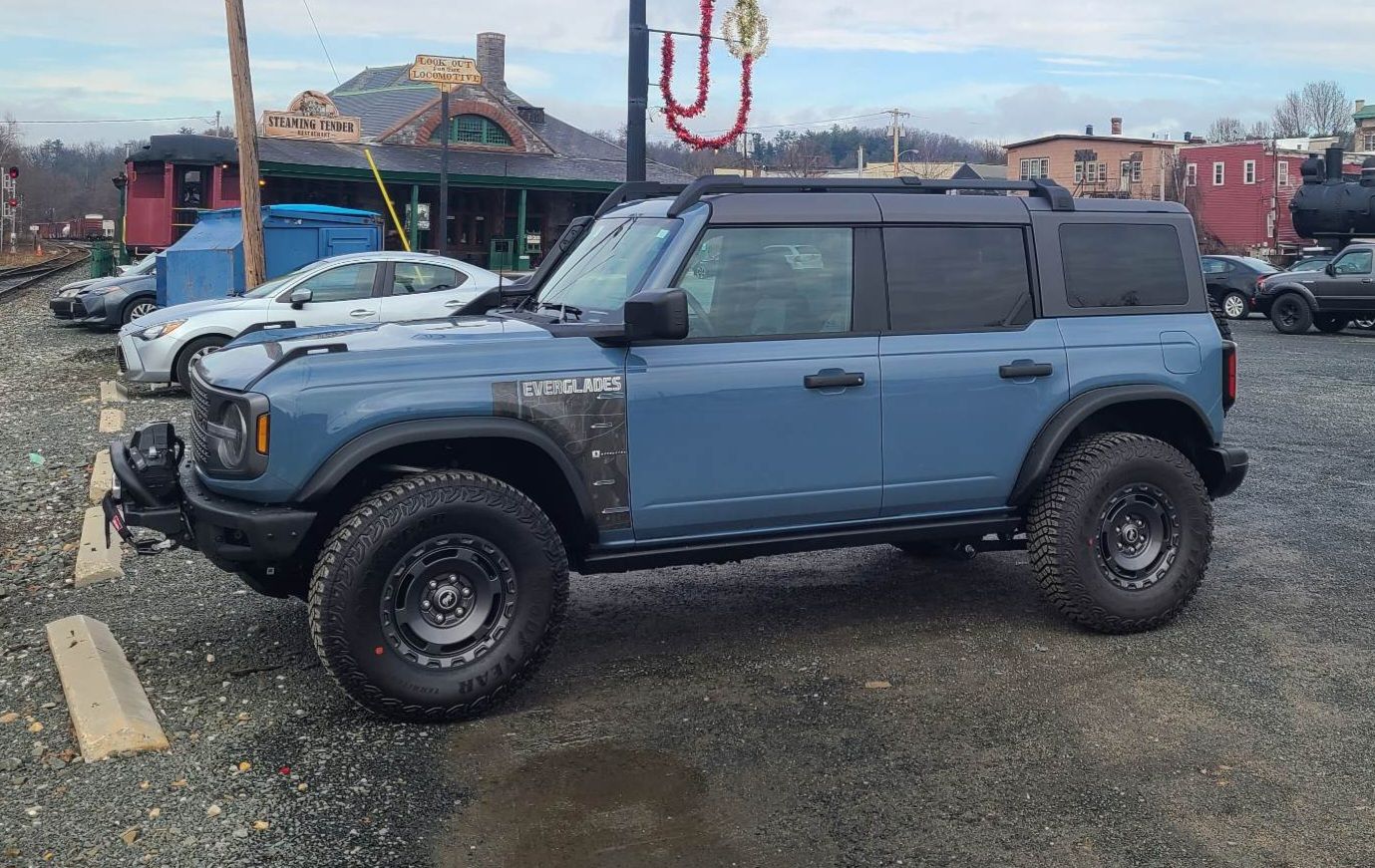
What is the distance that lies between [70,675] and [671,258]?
2.74m

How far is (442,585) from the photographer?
4.57 metres

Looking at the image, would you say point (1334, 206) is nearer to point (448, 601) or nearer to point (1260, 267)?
point (1260, 267)

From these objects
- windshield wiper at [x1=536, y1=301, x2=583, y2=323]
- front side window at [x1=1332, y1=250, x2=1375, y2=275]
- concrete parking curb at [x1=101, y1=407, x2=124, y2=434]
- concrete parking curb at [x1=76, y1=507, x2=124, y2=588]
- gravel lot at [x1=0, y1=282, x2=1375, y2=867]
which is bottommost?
gravel lot at [x1=0, y1=282, x2=1375, y2=867]

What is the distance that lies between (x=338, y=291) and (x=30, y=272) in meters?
36.9

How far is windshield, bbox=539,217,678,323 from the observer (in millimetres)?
5195

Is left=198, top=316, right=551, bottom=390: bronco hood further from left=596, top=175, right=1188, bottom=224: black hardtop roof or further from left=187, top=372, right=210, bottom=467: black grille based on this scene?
left=596, top=175, right=1188, bottom=224: black hardtop roof

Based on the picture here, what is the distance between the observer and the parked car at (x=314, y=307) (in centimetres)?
1274

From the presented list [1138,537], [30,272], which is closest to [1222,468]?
[1138,537]

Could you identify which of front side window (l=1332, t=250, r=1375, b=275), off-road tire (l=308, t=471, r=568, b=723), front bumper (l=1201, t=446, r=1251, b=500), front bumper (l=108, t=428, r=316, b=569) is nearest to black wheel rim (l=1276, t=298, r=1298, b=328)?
front side window (l=1332, t=250, r=1375, b=275)

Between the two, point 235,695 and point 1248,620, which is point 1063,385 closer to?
point 1248,620

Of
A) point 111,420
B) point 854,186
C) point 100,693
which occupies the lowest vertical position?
point 100,693

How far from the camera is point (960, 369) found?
17.5 ft

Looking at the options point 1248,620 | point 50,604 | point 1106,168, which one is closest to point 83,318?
point 50,604

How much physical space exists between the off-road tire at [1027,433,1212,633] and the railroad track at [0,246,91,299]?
31.3 meters
